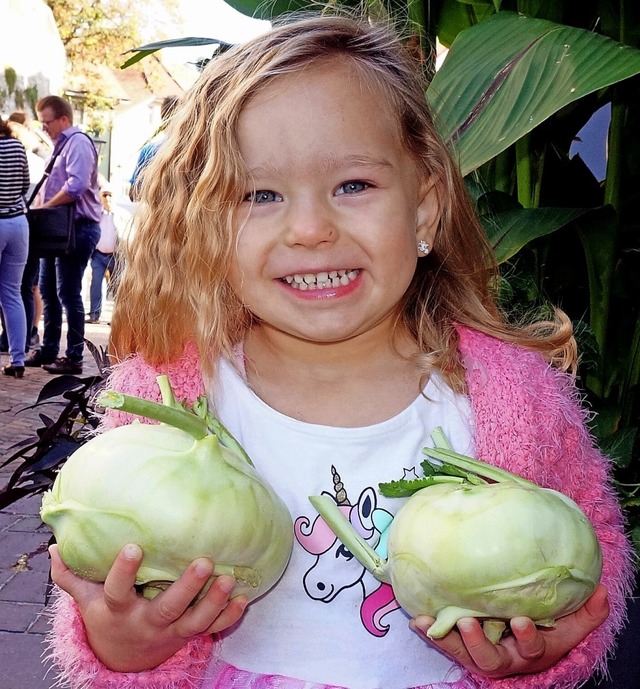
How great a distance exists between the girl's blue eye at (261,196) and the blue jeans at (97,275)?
688 cm

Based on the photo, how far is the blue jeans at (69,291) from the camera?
5.68 m

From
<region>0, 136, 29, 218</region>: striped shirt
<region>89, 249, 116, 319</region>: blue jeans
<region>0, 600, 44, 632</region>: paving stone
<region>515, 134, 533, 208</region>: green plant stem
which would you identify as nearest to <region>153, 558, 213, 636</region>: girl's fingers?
<region>515, 134, 533, 208</region>: green plant stem

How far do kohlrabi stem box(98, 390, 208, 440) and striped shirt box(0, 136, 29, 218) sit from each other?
182 inches

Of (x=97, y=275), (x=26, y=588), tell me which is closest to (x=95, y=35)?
(x=97, y=275)

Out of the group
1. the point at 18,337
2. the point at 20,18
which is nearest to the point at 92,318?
the point at 18,337

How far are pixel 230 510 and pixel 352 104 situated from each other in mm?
683

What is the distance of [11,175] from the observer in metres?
5.03

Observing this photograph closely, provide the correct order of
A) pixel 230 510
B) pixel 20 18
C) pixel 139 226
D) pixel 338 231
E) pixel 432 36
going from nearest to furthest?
pixel 230 510 < pixel 338 231 < pixel 139 226 < pixel 432 36 < pixel 20 18

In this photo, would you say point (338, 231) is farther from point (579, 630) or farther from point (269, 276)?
point (579, 630)

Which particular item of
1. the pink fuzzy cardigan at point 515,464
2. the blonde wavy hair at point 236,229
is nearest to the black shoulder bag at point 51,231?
the blonde wavy hair at point 236,229

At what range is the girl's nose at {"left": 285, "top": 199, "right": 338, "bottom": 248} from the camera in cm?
116

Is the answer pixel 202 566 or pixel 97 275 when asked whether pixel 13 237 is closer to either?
pixel 97 275

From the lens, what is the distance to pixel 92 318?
8758mm

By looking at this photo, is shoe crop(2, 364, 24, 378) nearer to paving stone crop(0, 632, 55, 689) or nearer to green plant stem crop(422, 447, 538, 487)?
paving stone crop(0, 632, 55, 689)
